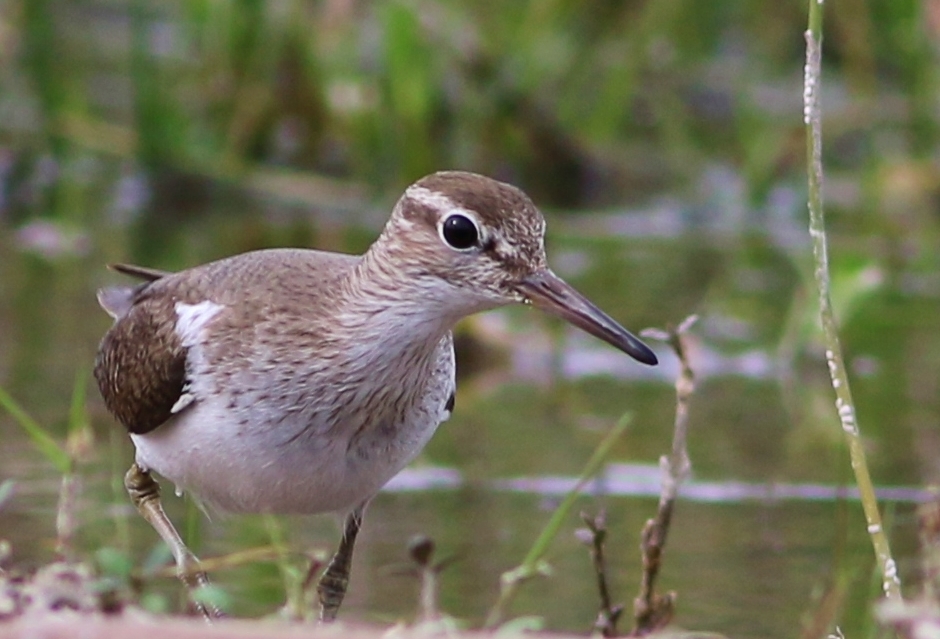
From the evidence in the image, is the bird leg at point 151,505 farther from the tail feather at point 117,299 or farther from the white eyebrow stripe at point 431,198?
the white eyebrow stripe at point 431,198

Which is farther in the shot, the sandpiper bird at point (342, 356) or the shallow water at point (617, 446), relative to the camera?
the shallow water at point (617, 446)

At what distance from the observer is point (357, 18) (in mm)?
14523

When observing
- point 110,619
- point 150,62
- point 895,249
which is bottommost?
point 895,249

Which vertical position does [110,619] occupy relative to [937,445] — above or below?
above

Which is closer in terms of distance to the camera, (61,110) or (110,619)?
(110,619)

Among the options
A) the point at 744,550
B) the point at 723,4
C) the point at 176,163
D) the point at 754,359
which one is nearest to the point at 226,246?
the point at 176,163

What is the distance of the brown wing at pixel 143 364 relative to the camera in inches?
236

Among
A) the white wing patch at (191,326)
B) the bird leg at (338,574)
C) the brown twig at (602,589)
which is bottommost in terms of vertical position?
the bird leg at (338,574)

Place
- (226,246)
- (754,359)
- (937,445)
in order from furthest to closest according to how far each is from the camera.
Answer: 1. (226,246)
2. (754,359)
3. (937,445)

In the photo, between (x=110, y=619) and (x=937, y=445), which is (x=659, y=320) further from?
(x=110, y=619)

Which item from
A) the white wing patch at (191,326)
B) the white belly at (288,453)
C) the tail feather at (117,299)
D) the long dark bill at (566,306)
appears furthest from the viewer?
the tail feather at (117,299)

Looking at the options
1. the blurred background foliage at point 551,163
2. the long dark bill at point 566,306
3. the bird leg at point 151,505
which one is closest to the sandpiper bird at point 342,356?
the long dark bill at point 566,306

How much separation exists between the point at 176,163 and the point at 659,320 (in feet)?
14.4

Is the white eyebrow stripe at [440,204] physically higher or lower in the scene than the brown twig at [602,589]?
higher
